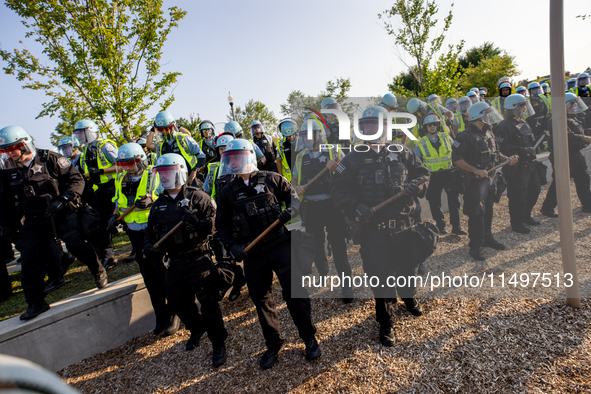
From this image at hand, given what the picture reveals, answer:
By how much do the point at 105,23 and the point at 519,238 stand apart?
10.6 m

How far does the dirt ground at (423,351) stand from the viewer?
297 centimetres

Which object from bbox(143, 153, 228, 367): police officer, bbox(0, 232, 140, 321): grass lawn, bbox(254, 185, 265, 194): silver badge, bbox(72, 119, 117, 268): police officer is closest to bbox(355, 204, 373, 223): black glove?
bbox(254, 185, 265, 194): silver badge

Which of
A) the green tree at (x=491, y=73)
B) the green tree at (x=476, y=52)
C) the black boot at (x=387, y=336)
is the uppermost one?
the green tree at (x=476, y=52)

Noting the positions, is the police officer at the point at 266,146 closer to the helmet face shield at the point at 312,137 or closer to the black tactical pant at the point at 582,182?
the helmet face shield at the point at 312,137

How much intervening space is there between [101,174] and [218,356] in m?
4.44

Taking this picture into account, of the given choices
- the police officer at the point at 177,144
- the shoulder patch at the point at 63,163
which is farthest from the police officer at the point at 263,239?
the shoulder patch at the point at 63,163

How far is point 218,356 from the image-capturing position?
12.8 ft

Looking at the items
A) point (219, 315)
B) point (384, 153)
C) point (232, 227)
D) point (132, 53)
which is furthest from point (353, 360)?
point (132, 53)

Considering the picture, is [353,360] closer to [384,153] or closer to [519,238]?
[384,153]

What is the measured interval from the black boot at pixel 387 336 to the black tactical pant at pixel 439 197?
2.93 m

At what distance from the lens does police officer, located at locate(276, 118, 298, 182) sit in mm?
6039

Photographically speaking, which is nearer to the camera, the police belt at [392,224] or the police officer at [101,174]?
the police belt at [392,224]

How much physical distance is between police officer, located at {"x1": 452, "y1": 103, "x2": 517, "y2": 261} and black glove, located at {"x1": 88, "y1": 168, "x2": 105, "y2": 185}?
650 centimetres

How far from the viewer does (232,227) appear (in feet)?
12.4
